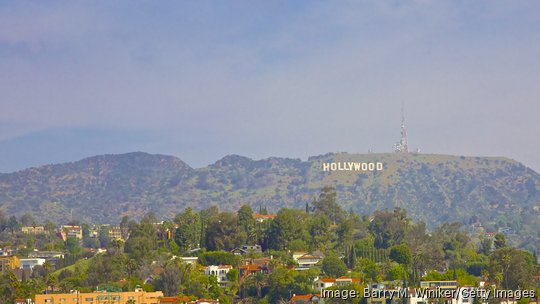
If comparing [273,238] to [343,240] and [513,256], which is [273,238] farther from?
[513,256]

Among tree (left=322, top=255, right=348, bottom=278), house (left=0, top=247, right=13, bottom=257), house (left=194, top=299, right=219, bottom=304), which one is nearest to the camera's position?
house (left=194, top=299, right=219, bottom=304)

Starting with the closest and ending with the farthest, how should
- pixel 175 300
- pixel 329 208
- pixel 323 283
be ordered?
pixel 175 300 < pixel 323 283 < pixel 329 208

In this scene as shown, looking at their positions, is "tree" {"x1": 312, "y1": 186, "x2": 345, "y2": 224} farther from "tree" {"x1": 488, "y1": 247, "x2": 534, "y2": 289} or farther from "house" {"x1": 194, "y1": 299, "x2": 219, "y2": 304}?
"house" {"x1": 194, "y1": 299, "x2": 219, "y2": 304}

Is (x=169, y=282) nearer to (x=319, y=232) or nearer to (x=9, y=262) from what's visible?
(x=319, y=232)

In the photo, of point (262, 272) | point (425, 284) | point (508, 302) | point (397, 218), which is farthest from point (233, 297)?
point (397, 218)

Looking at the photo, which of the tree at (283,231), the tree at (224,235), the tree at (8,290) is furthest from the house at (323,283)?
the tree at (8,290)

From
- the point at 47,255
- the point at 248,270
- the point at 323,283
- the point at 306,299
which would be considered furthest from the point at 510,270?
the point at 47,255

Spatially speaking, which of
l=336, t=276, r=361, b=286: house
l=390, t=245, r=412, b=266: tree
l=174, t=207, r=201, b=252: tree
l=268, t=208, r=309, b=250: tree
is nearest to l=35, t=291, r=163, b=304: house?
l=336, t=276, r=361, b=286: house
